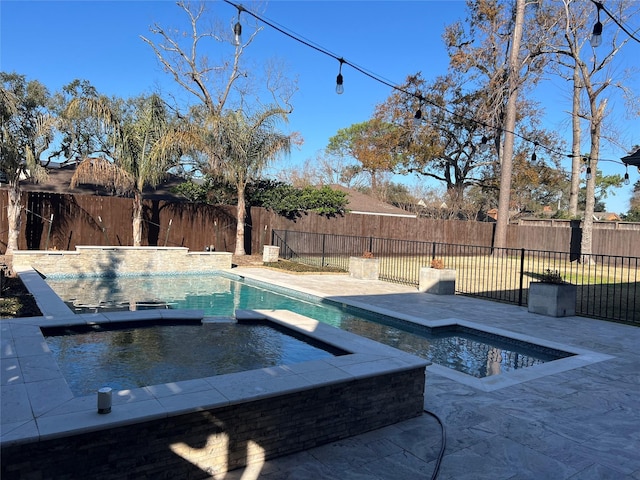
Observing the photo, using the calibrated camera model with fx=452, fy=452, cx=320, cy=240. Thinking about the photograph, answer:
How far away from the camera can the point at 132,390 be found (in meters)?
2.81

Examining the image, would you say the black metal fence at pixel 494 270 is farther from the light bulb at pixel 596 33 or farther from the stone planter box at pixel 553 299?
the light bulb at pixel 596 33

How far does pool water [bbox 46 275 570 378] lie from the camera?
575 centimetres

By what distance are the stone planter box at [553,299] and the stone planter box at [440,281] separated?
6.88 feet

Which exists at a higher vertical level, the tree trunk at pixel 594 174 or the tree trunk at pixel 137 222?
the tree trunk at pixel 594 174

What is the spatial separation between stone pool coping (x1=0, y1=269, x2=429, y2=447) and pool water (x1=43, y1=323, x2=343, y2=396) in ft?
1.31

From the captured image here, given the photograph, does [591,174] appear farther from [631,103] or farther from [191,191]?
[191,191]

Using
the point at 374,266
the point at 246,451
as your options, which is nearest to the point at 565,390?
the point at 246,451

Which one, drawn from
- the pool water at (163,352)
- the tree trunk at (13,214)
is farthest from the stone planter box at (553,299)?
the tree trunk at (13,214)

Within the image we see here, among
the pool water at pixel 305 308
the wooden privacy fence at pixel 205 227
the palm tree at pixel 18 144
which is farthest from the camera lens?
the wooden privacy fence at pixel 205 227

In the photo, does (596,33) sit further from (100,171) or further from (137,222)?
(137,222)

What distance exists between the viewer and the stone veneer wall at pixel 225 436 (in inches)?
86.9

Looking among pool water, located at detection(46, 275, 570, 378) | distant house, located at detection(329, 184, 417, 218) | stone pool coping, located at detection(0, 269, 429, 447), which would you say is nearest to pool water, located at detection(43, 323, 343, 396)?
stone pool coping, located at detection(0, 269, 429, 447)

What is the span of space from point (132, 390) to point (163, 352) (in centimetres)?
187

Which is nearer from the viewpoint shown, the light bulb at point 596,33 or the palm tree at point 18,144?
the light bulb at point 596,33
